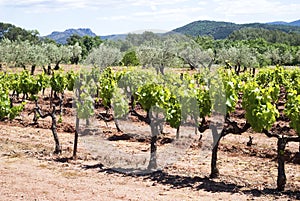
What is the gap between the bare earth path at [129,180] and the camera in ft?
35.3

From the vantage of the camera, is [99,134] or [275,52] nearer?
[99,134]

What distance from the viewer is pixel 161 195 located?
10859 millimetres

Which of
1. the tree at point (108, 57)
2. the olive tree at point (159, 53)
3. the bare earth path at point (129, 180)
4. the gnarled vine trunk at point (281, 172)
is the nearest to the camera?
the bare earth path at point (129, 180)

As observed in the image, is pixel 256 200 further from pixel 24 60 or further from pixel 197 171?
pixel 24 60

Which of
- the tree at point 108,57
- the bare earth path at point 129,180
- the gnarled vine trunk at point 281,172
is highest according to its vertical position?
the tree at point 108,57

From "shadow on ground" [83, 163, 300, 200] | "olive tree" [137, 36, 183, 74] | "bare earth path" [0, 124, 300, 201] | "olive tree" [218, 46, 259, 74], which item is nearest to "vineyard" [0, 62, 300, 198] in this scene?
"shadow on ground" [83, 163, 300, 200]

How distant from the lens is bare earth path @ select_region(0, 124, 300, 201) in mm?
10773

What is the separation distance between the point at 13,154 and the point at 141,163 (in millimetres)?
5085

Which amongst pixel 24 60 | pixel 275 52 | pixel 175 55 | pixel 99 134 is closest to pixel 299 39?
pixel 275 52

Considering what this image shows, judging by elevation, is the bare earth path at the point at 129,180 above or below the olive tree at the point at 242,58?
below

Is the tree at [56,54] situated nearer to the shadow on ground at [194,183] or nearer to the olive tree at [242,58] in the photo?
the olive tree at [242,58]

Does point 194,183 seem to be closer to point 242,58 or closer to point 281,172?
point 281,172

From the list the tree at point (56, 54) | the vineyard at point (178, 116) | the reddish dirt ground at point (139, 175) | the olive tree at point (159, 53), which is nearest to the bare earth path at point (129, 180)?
the reddish dirt ground at point (139, 175)

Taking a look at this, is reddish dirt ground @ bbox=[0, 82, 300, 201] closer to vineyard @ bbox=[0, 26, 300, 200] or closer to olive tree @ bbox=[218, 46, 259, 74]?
vineyard @ bbox=[0, 26, 300, 200]
